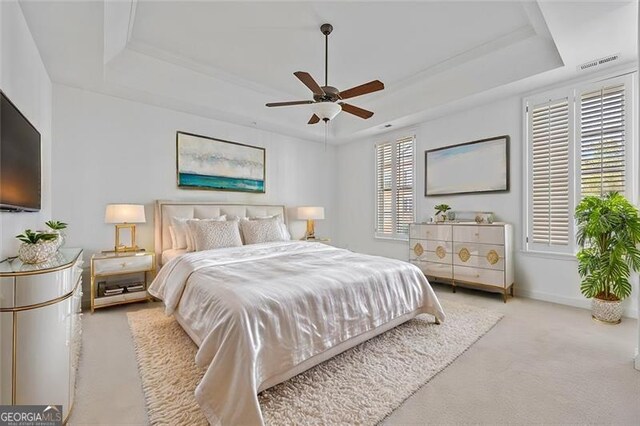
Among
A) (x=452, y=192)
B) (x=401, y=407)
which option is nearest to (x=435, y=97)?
(x=452, y=192)

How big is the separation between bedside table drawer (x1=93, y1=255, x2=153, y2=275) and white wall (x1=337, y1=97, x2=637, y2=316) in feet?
12.8

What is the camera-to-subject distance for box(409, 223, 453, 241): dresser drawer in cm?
423

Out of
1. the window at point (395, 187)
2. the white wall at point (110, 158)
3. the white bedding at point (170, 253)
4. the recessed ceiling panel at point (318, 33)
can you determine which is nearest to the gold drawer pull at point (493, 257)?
the window at point (395, 187)

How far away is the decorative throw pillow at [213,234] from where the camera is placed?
3.61 m

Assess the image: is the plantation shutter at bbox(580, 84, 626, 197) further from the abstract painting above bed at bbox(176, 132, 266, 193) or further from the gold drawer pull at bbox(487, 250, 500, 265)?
the abstract painting above bed at bbox(176, 132, 266, 193)

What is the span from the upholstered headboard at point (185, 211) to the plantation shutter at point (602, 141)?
4.52 m

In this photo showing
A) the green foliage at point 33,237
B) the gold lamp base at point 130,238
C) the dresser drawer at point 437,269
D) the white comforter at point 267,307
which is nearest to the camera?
the white comforter at point 267,307

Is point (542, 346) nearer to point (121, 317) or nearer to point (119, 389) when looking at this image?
point (119, 389)

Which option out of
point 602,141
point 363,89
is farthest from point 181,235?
point 602,141

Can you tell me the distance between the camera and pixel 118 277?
376 centimetres

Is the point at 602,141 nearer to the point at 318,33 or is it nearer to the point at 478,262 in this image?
the point at 478,262

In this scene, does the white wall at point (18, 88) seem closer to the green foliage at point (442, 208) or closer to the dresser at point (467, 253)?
the dresser at point (467, 253)

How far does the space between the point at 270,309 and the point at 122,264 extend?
2.58m

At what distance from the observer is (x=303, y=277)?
2.34 m
